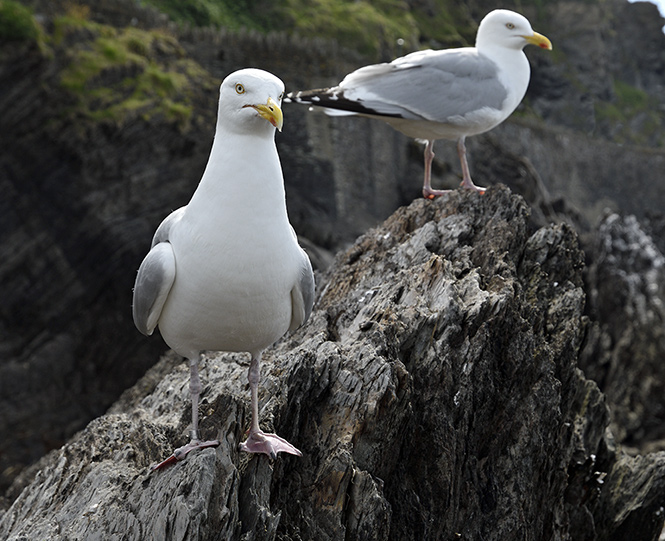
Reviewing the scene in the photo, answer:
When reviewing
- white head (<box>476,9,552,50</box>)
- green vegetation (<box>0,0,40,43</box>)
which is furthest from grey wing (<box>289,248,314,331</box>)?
green vegetation (<box>0,0,40,43</box>)

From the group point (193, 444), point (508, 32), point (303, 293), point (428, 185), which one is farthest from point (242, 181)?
point (508, 32)

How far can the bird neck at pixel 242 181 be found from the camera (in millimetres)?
4117

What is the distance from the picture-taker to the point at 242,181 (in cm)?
413

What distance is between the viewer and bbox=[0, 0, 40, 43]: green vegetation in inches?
708

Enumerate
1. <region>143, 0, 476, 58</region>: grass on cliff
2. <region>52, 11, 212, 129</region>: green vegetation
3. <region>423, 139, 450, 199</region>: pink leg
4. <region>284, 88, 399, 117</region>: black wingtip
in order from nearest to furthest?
<region>284, 88, 399, 117</region>: black wingtip, <region>423, 139, 450, 199</region>: pink leg, <region>52, 11, 212, 129</region>: green vegetation, <region>143, 0, 476, 58</region>: grass on cliff

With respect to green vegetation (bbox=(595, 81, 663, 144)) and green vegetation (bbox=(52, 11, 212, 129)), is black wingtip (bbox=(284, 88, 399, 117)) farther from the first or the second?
green vegetation (bbox=(595, 81, 663, 144))

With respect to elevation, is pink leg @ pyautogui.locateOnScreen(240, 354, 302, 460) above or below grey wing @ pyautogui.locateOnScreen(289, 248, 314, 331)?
below

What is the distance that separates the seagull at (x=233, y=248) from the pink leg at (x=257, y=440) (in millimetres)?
268

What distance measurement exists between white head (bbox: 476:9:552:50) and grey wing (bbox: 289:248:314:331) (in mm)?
4358

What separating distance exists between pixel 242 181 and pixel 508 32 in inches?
186

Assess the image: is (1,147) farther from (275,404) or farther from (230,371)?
(275,404)

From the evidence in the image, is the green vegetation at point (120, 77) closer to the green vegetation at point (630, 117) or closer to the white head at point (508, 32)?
the white head at point (508, 32)

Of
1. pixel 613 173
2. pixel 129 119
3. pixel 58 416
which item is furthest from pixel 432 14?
pixel 58 416

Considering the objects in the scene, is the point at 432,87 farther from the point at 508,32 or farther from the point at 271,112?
the point at 271,112
